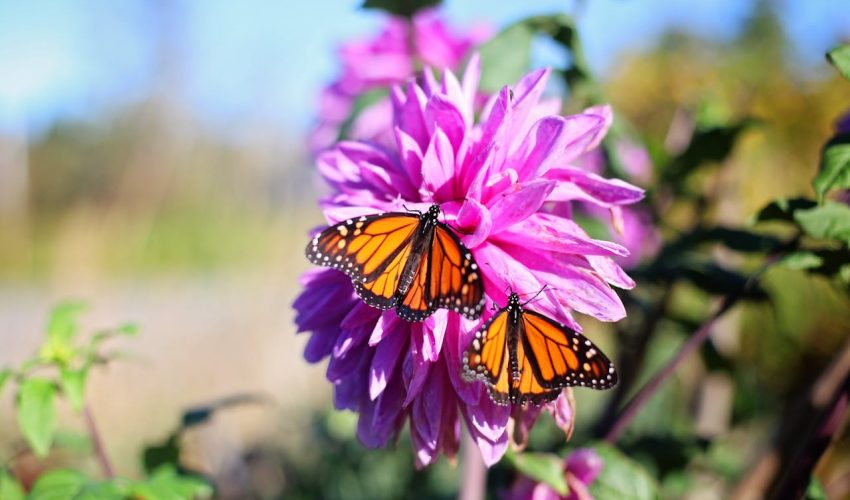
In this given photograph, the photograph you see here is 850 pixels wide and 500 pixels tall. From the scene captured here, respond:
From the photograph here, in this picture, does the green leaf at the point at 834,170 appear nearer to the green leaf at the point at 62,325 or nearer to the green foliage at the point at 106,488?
the green foliage at the point at 106,488

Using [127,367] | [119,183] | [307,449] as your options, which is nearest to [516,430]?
[307,449]

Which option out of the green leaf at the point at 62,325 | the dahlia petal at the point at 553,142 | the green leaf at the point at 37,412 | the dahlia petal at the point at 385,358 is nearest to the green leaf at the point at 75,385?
the green leaf at the point at 37,412

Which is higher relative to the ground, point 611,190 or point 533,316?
point 611,190

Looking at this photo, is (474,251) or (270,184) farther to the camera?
(270,184)

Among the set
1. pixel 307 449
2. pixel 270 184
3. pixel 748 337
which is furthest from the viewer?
pixel 270 184

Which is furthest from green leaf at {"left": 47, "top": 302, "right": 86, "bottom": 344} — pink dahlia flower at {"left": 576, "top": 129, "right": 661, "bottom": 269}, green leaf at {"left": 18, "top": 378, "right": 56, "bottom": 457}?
pink dahlia flower at {"left": 576, "top": 129, "right": 661, "bottom": 269}

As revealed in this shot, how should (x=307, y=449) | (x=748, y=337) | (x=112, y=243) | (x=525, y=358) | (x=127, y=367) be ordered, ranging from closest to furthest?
(x=525, y=358) → (x=307, y=449) → (x=748, y=337) → (x=127, y=367) → (x=112, y=243)

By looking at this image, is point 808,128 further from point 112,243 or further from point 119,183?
point 119,183

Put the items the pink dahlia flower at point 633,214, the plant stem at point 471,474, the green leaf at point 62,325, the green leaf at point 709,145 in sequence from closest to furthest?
the plant stem at point 471,474 < the green leaf at point 62,325 < the green leaf at point 709,145 < the pink dahlia flower at point 633,214
